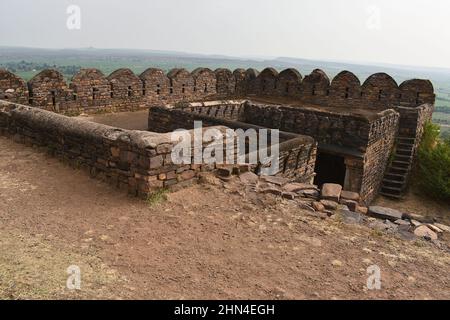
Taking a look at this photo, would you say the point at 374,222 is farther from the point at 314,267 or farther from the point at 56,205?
the point at 56,205

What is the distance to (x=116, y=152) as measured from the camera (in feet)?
17.7

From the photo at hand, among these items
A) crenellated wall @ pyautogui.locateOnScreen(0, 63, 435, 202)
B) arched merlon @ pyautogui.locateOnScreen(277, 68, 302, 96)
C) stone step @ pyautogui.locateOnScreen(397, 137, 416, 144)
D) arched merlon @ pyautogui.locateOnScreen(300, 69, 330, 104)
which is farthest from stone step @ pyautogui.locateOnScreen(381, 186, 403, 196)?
arched merlon @ pyautogui.locateOnScreen(277, 68, 302, 96)

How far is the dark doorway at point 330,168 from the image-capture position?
10.6 meters

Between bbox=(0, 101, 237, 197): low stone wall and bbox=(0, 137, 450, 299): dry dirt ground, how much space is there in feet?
0.66

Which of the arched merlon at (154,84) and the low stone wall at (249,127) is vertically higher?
the arched merlon at (154,84)

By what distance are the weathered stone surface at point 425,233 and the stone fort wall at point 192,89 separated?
31.2 feet

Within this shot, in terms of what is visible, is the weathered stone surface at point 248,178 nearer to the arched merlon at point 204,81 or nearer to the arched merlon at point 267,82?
the arched merlon at point 204,81

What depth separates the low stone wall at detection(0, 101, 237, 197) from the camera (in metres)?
5.10

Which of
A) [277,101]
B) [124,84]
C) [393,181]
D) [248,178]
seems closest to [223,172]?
[248,178]

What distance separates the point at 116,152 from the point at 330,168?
683 centimetres

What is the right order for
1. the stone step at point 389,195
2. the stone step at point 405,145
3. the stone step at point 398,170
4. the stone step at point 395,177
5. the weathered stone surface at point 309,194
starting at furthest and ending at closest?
the stone step at point 405,145 < the stone step at point 398,170 < the stone step at point 395,177 < the stone step at point 389,195 < the weathered stone surface at point 309,194

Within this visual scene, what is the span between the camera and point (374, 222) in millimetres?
5207

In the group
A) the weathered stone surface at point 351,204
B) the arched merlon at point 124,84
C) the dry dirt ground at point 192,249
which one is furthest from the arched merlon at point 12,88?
the weathered stone surface at point 351,204

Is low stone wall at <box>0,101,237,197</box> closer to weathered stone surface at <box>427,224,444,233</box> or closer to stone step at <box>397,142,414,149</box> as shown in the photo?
weathered stone surface at <box>427,224,444,233</box>
